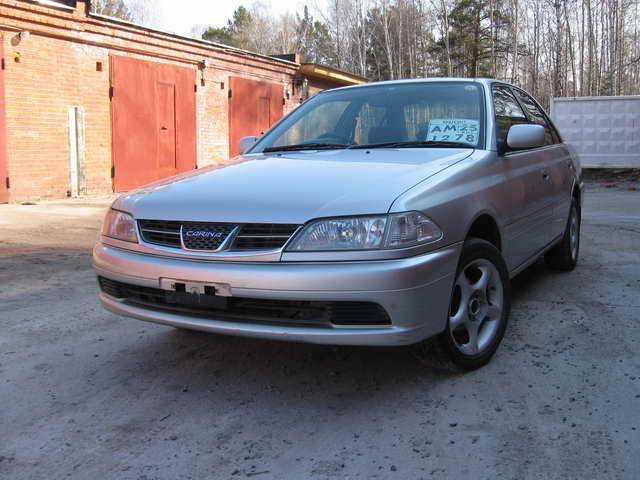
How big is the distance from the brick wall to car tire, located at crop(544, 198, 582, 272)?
9050 millimetres

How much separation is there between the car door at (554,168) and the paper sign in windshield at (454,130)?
1.03 m

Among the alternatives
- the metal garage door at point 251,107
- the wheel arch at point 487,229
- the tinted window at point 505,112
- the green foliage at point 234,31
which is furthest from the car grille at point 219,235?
the green foliage at point 234,31

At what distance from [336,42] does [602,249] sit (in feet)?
147

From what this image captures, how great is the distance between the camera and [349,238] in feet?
9.37

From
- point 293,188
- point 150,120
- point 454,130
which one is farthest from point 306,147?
point 150,120

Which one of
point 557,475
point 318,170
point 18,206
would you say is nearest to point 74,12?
point 18,206

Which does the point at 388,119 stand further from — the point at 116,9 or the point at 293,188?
the point at 116,9

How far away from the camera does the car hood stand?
9.59 feet

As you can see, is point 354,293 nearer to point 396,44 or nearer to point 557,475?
point 557,475

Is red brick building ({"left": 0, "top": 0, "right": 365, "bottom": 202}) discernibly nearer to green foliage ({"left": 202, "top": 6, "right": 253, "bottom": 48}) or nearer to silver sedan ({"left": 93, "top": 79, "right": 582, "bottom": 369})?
silver sedan ({"left": 93, "top": 79, "right": 582, "bottom": 369})

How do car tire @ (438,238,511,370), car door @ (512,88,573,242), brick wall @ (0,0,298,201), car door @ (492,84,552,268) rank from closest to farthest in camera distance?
car tire @ (438,238,511,370) < car door @ (492,84,552,268) < car door @ (512,88,573,242) < brick wall @ (0,0,298,201)

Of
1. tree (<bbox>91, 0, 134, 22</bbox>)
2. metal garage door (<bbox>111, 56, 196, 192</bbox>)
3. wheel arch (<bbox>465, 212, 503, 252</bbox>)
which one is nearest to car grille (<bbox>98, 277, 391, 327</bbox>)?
wheel arch (<bbox>465, 212, 503, 252</bbox>)

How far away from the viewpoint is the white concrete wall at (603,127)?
17.7 metres

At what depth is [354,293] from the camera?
9.14 feet
